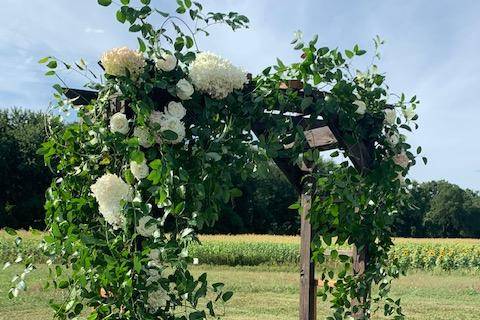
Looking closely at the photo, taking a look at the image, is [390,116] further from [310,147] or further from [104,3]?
[104,3]

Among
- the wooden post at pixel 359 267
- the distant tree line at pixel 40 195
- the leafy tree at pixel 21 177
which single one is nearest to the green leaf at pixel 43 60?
the wooden post at pixel 359 267

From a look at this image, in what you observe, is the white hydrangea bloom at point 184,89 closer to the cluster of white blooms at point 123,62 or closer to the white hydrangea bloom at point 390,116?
the cluster of white blooms at point 123,62

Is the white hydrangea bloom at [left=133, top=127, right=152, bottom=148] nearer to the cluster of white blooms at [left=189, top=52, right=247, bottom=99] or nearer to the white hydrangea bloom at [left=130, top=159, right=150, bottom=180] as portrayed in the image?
the white hydrangea bloom at [left=130, top=159, right=150, bottom=180]

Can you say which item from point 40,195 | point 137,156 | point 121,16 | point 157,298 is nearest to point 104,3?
point 121,16

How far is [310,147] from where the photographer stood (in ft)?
10.8

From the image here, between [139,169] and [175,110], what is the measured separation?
28 cm

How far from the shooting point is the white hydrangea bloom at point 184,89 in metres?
2.28

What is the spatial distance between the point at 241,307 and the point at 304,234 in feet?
15.2

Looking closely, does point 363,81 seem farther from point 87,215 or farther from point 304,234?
point 87,215

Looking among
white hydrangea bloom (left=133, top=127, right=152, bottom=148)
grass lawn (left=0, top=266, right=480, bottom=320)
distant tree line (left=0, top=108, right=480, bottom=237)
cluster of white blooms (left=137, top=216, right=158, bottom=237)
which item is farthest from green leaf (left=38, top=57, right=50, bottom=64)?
distant tree line (left=0, top=108, right=480, bottom=237)

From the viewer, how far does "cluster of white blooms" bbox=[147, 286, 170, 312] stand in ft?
7.26

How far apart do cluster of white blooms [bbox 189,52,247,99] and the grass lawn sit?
5273 millimetres

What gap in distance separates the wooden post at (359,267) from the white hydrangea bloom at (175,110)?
1.49 metres

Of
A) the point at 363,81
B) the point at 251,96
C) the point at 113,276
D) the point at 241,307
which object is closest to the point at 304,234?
the point at 363,81
